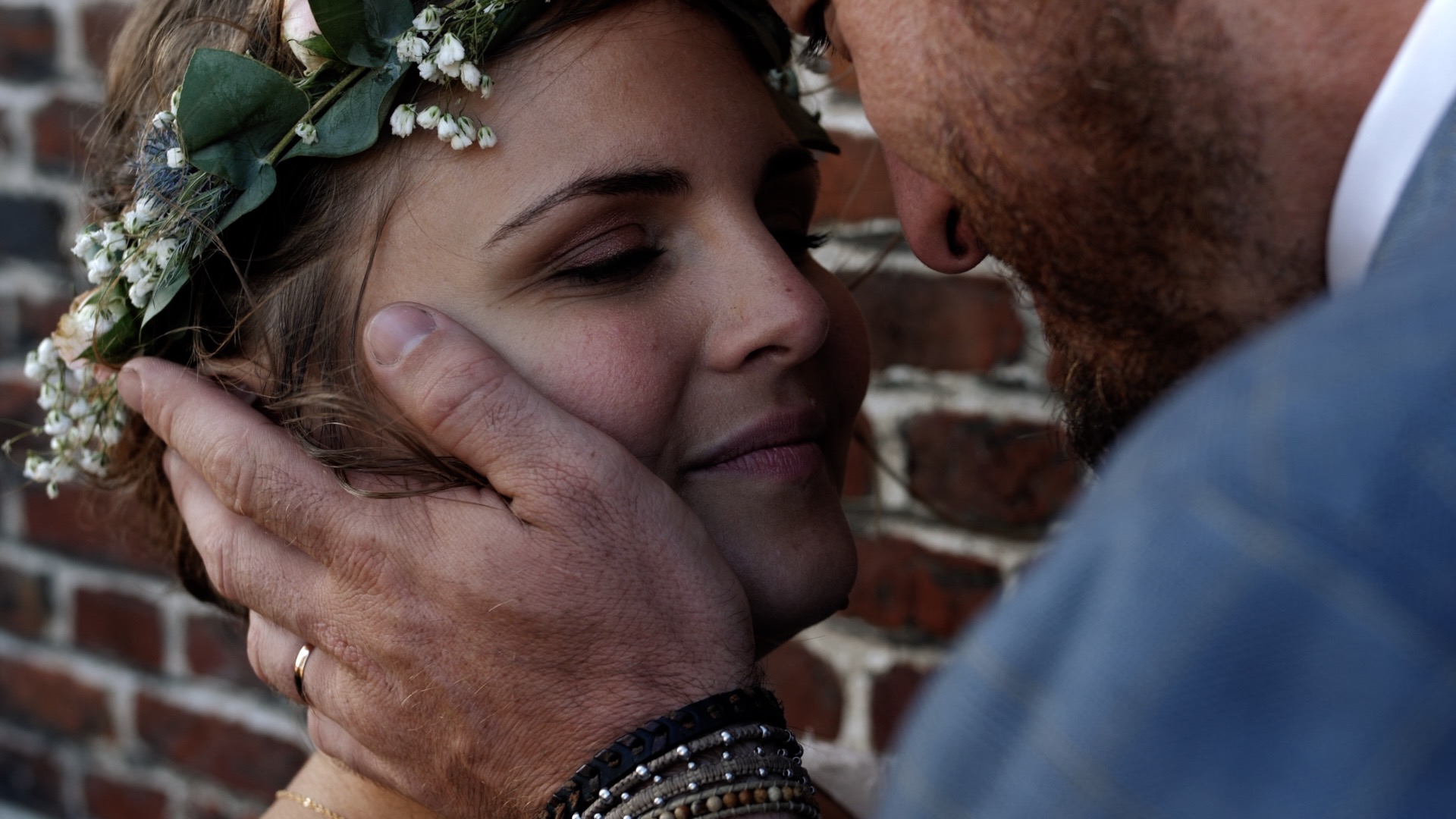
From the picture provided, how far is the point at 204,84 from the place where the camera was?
3.50ft

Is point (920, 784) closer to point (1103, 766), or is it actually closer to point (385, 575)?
point (1103, 766)

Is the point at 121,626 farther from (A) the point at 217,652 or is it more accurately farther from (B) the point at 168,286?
(B) the point at 168,286

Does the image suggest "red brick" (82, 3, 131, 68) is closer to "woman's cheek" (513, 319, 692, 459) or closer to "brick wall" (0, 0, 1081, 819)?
"brick wall" (0, 0, 1081, 819)

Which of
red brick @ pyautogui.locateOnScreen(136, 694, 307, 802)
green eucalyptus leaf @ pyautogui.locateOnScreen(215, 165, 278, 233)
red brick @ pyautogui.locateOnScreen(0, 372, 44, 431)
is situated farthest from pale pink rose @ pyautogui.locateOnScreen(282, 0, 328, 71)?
red brick @ pyautogui.locateOnScreen(136, 694, 307, 802)

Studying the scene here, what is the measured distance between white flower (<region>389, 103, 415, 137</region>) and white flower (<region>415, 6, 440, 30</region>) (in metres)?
0.07

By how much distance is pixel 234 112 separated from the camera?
109 cm

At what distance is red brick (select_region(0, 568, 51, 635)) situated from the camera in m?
2.10

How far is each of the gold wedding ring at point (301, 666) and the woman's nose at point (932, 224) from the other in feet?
2.21

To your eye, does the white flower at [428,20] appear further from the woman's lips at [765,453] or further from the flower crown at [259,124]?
the woman's lips at [765,453]

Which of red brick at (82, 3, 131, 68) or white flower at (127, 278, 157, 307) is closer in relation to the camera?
white flower at (127, 278, 157, 307)

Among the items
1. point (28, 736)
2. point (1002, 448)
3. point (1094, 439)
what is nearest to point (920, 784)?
point (1094, 439)

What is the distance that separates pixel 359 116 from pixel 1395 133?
2.70 ft

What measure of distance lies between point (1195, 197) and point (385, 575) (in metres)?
0.71

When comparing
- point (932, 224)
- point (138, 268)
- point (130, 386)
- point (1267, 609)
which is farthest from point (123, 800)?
point (1267, 609)
